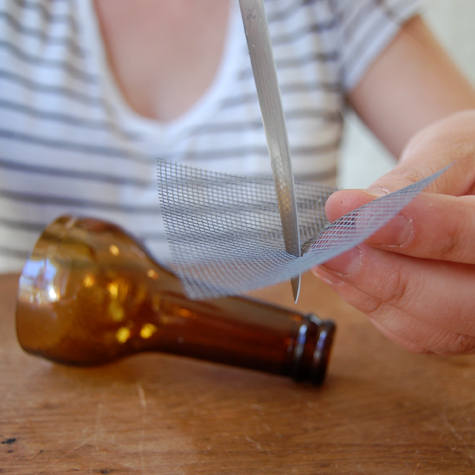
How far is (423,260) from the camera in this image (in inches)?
9.4

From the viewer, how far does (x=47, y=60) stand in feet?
1.82

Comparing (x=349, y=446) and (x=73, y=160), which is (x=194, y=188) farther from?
(x=73, y=160)

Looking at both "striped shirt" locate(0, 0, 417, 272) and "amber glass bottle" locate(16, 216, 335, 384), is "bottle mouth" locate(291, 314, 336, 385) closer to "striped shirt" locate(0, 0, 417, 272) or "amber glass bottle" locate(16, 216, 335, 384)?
"amber glass bottle" locate(16, 216, 335, 384)

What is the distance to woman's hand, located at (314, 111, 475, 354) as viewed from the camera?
21 centimetres

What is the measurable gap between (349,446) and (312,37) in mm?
513

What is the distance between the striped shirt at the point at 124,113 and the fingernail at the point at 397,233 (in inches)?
15.4

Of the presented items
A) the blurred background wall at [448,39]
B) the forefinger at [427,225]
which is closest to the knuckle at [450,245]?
the forefinger at [427,225]

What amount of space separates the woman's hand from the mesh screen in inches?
0.5

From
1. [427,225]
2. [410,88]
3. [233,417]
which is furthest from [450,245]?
[410,88]

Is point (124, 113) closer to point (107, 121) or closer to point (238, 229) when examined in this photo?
point (107, 121)

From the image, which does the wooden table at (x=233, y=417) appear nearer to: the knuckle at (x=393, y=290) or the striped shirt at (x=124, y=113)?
the knuckle at (x=393, y=290)

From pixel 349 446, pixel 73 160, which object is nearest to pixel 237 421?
pixel 349 446

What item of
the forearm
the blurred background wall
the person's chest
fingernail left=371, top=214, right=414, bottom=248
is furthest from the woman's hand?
the blurred background wall

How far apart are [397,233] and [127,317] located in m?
0.17
